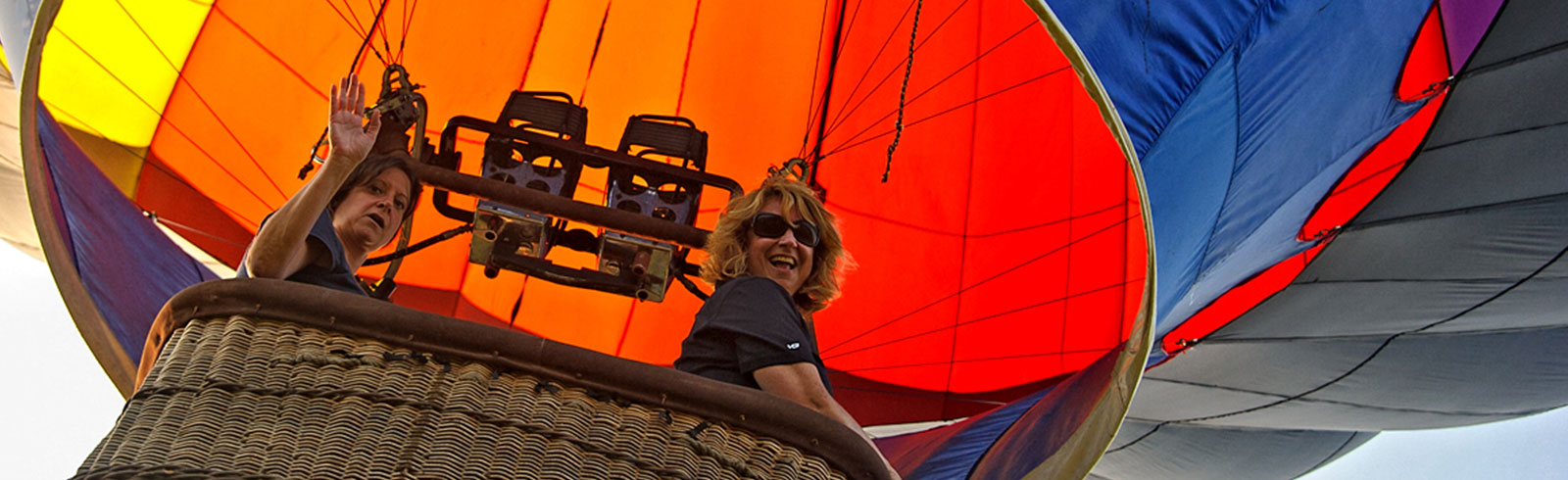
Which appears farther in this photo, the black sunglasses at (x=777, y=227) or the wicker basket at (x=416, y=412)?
the black sunglasses at (x=777, y=227)

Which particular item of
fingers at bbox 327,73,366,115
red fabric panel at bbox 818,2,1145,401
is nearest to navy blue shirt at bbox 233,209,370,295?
fingers at bbox 327,73,366,115

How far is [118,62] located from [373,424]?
2.01 meters

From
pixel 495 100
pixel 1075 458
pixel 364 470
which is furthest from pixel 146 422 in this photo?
pixel 495 100

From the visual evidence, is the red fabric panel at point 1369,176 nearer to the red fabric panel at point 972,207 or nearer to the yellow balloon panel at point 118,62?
the red fabric panel at point 972,207

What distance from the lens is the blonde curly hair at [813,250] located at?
188 centimetres

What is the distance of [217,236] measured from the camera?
2922 mm

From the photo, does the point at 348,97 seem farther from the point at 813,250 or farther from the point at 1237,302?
the point at 1237,302

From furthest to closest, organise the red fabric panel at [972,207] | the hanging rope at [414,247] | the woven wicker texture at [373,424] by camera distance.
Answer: the red fabric panel at [972,207] → the hanging rope at [414,247] → the woven wicker texture at [373,424]

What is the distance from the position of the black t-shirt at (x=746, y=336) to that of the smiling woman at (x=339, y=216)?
0.42 metres

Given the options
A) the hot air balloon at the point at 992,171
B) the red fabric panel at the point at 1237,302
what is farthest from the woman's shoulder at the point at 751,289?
the red fabric panel at the point at 1237,302

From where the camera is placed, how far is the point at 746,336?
1430 mm

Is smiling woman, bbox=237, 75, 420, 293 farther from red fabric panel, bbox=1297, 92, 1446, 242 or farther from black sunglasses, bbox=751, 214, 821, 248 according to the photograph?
red fabric panel, bbox=1297, 92, 1446, 242

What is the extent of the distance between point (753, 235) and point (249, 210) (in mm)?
1702

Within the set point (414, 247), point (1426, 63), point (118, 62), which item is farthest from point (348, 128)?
point (1426, 63)
